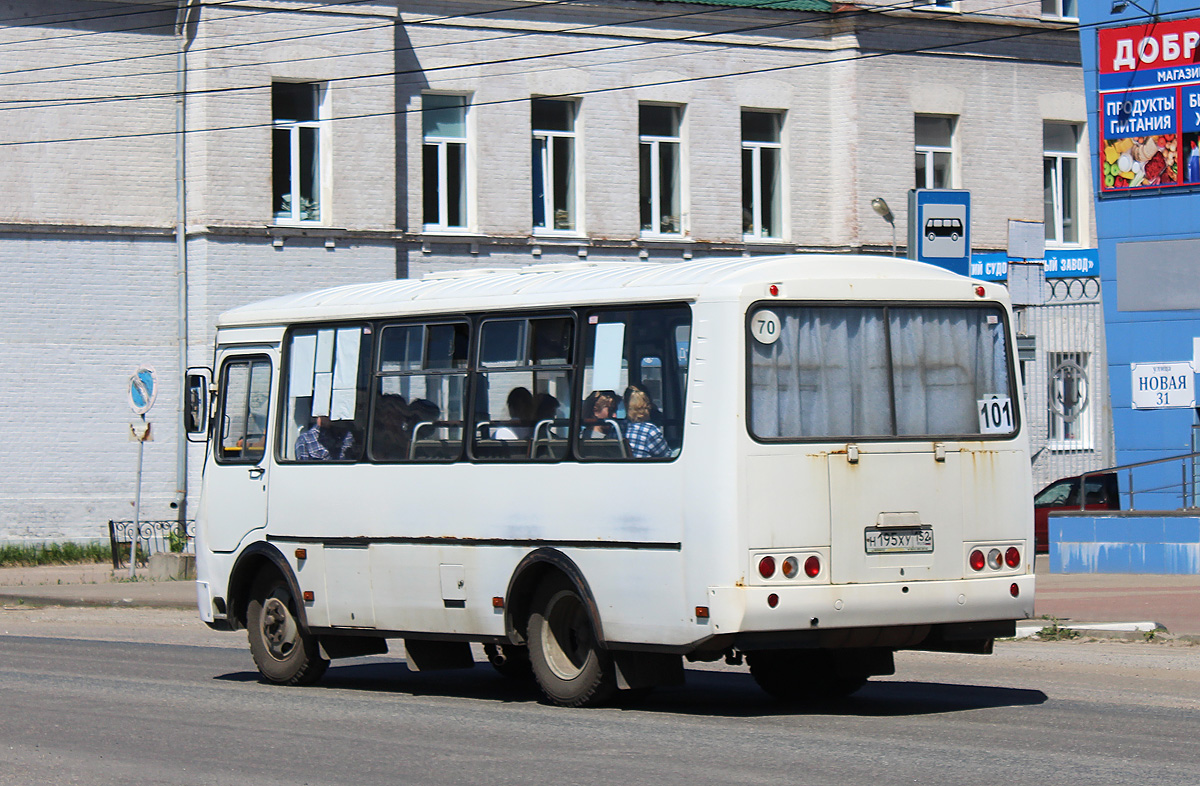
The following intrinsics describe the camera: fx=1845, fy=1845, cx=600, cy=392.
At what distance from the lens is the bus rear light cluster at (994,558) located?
11117 mm

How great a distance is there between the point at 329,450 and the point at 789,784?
18.9ft

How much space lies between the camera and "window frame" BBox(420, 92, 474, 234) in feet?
105

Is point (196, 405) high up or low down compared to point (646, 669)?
up

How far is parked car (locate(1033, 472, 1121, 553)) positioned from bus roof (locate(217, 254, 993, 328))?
18.5 m

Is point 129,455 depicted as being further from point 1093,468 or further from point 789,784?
point 789,784

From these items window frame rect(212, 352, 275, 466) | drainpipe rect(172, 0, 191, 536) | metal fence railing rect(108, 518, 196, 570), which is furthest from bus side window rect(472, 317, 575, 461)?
drainpipe rect(172, 0, 191, 536)

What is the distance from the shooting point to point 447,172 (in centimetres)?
3234

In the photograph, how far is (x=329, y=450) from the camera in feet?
43.6

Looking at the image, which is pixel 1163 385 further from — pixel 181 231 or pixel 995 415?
pixel 181 231

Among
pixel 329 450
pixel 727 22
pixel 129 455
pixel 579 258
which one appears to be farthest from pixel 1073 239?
pixel 329 450

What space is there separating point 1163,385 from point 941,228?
8.74 m

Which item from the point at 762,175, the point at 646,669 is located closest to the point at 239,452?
the point at 646,669

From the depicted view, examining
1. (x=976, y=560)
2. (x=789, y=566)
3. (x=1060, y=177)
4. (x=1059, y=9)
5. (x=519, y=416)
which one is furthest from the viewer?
(x=1060, y=177)

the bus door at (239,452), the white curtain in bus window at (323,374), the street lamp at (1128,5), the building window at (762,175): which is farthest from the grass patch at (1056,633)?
the building window at (762,175)
